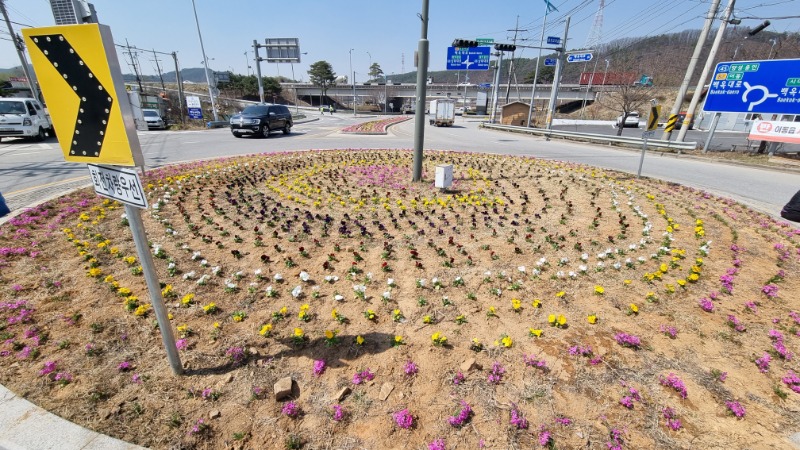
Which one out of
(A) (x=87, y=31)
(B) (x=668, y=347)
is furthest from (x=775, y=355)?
(A) (x=87, y=31)

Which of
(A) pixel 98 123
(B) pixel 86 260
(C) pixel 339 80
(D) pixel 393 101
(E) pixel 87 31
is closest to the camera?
(E) pixel 87 31

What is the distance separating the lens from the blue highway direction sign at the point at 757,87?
12914 millimetres

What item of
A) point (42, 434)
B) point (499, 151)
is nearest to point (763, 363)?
point (42, 434)

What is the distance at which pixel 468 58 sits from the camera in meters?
27.5

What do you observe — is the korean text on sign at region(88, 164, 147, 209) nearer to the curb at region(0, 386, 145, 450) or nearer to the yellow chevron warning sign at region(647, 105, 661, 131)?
the curb at region(0, 386, 145, 450)

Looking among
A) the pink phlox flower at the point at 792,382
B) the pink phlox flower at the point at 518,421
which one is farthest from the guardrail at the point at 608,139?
the pink phlox flower at the point at 518,421

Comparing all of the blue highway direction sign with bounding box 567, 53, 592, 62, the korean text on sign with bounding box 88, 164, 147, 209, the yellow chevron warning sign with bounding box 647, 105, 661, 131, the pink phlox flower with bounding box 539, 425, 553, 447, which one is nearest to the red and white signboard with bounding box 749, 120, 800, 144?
the blue highway direction sign with bounding box 567, 53, 592, 62

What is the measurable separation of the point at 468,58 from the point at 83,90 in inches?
1161

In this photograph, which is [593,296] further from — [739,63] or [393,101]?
[393,101]

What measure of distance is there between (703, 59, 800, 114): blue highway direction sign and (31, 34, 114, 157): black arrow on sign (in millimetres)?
20277

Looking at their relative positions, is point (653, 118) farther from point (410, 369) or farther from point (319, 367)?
point (319, 367)

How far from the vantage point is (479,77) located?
16112cm

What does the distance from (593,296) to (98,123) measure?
4.93m

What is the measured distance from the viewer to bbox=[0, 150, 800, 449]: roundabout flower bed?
2.51 m
